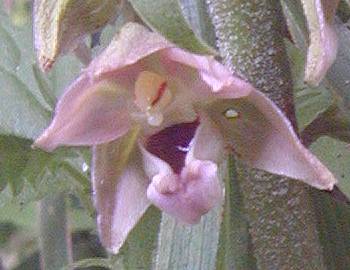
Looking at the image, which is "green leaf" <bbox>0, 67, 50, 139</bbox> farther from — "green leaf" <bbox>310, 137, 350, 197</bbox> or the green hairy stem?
"green leaf" <bbox>310, 137, 350, 197</bbox>

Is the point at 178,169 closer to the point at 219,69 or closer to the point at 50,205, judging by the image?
the point at 219,69

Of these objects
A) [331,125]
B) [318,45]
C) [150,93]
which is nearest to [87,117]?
[150,93]

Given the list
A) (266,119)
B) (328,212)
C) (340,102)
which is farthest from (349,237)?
(266,119)

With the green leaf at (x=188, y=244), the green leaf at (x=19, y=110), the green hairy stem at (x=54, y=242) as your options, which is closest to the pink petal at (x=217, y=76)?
the green leaf at (x=188, y=244)

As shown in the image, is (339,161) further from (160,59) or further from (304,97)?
(160,59)

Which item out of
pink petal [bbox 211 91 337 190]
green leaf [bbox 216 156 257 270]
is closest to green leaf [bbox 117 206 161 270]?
green leaf [bbox 216 156 257 270]

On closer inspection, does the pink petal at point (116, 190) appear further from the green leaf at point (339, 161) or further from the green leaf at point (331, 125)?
the green leaf at point (339, 161)
